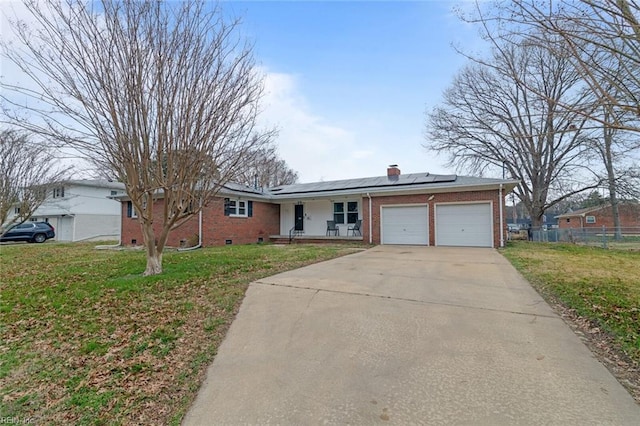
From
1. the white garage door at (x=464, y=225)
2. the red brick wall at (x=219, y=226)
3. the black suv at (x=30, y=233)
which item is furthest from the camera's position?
the black suv at (x=30, y=233)

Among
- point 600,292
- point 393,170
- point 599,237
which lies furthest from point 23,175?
point 599,237

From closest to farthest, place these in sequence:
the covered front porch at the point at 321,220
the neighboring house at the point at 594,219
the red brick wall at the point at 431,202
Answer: the red brick wall at the point at 431,202 < the covered front porch at the point at 321,220 < the neighboring house at the point at 594,219

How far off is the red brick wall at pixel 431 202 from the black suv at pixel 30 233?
78.1 ft

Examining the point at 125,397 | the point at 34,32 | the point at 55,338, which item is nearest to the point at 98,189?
the point at 34,32

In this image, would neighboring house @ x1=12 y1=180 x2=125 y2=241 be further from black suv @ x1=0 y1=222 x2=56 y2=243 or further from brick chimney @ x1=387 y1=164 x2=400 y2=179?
brick chimney @ x1=387 y1=164 x2=400 y2=179

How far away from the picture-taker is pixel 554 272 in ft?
23.9

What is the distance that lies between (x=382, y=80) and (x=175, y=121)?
7376 millimetres

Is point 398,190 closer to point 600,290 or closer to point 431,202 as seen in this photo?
point 431,202

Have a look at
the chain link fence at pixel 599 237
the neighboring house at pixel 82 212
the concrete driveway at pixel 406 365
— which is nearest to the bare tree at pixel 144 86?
the concrete driveway at pixel 406 365

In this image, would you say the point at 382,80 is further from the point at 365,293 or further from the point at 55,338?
the point at 55,338

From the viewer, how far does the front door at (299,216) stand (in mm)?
18844

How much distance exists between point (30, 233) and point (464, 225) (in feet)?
94.9

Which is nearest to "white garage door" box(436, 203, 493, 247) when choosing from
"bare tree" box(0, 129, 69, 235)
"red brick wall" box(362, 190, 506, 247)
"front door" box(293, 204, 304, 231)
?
"red brick wall" box(362, 190, 506, 247)

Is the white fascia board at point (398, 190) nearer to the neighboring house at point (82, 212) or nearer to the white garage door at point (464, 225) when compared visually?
the white garage door at point (464, 225)
